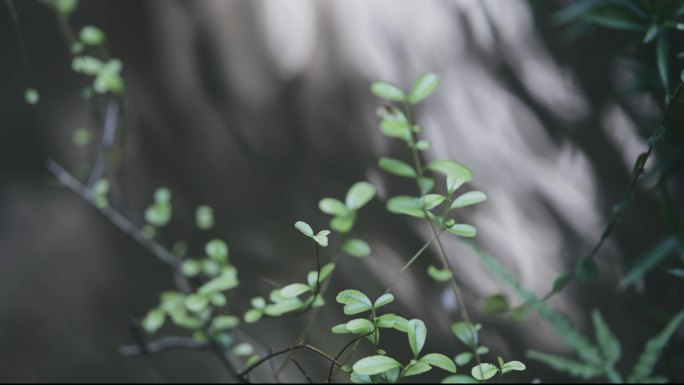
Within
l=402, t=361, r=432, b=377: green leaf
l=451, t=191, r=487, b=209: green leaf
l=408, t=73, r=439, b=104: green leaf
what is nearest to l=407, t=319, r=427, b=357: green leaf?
l=402, t=361, r=432, b=377: green leaf

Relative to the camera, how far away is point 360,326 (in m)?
0.43

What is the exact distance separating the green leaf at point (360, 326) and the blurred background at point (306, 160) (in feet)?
1.74

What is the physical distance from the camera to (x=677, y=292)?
36.6 inches

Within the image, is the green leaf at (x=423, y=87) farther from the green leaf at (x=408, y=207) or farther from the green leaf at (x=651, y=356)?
the green leaf at (x=651, y=356)

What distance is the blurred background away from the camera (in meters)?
0.94

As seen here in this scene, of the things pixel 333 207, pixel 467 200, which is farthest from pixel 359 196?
pixel 467 200

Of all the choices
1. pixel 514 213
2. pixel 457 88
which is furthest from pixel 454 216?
pixel 457 88

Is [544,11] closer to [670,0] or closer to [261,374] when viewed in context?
[670,0]

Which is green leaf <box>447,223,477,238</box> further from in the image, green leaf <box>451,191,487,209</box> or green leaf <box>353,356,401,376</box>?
green leaf <box>353,356,401,376</box>

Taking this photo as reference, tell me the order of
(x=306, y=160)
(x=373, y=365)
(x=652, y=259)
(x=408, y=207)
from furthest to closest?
(x=306, y=160) < (x=652, y=259) < (x=408, y=207) < (x=373, y=365)

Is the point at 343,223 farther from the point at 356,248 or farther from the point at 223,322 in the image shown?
the point at 223,322

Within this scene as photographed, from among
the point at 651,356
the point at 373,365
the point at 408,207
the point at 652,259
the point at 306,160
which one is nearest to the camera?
the point at 373,365

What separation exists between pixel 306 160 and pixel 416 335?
1.96 feet

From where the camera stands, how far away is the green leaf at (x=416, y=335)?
0.43 metres
